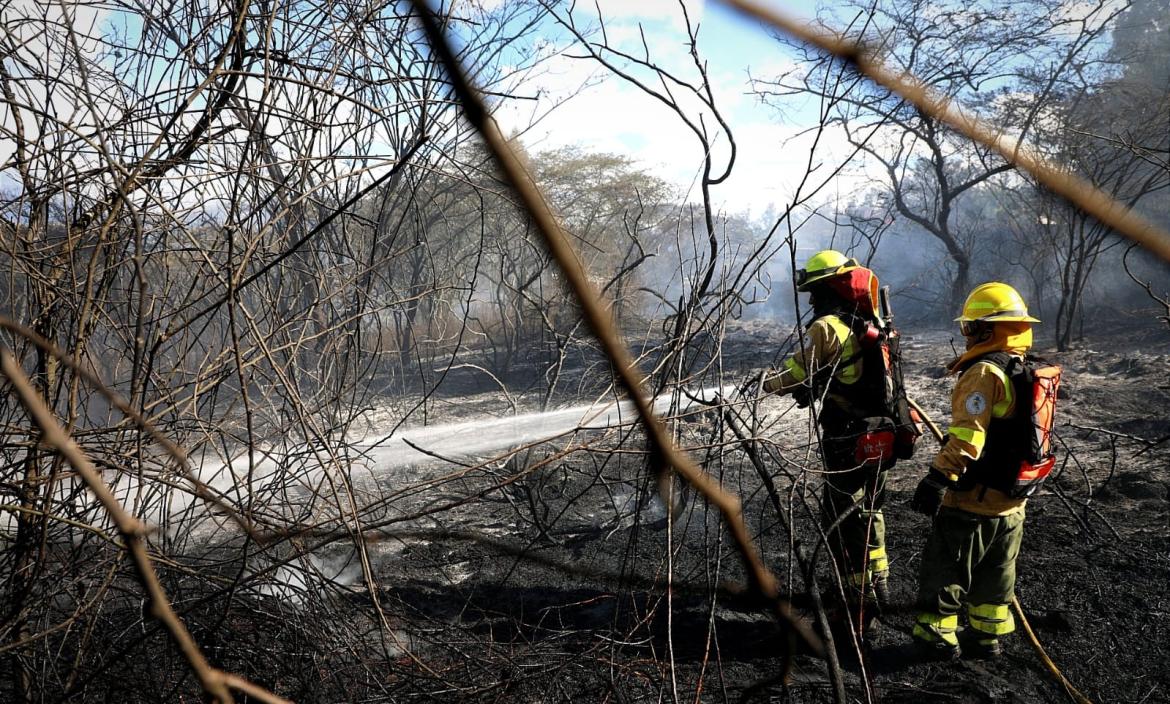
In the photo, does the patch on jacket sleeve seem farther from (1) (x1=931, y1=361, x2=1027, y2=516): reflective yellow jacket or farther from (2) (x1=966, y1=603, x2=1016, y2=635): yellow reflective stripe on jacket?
(2) (x1=966, y1=603, x2=1016, y2=635): yellow reflective stripe on jacket

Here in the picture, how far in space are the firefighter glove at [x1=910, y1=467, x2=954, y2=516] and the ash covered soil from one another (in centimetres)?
64

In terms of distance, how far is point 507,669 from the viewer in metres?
2.66

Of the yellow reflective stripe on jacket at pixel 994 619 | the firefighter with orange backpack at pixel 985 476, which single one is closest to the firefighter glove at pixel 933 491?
the firefighter with orange backpack at pixel 985 476

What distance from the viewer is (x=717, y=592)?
2.04 m

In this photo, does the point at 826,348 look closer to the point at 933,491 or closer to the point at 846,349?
the point at 846,349

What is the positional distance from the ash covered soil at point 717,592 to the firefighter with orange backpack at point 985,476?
24 cm

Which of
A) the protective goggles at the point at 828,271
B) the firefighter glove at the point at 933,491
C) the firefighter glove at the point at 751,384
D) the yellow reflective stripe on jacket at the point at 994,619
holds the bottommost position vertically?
the yellow reflective stripe on jacket at the point at 994,619

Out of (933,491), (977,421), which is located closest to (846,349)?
(977,421)

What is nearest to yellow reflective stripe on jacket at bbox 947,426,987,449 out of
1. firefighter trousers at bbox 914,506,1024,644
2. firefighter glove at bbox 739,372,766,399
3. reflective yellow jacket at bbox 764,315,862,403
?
firefighter trousers at bbox 914,506,1024,644

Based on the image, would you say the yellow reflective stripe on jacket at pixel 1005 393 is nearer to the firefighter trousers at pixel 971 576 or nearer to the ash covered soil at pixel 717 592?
the firefighter trousers at pixel 971 576

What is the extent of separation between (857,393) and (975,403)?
64 cm

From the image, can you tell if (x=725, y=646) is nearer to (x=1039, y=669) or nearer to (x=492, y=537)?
(x=1039, y=669)

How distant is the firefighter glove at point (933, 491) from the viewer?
332cm

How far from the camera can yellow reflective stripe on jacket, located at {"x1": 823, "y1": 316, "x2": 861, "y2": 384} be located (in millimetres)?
3633
